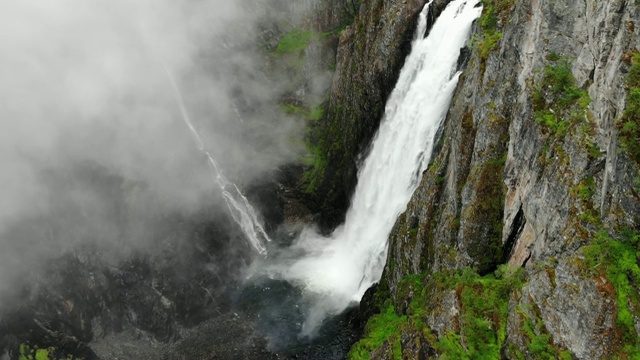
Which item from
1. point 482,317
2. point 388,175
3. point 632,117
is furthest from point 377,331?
point 632,117

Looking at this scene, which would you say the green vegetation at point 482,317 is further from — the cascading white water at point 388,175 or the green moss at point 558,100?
the cascading white water at point 388,175

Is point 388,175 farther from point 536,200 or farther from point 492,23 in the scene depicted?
point 536,200

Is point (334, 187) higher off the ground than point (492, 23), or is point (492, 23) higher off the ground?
point (334, 187)

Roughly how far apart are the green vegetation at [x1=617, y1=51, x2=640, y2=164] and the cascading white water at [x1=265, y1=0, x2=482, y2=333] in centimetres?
1469

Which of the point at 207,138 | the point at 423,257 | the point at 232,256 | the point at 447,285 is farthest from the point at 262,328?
the point at 207,138

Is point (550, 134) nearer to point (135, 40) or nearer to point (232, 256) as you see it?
point (232, 256)

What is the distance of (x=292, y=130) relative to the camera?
46531 millimetres

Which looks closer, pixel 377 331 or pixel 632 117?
pixel 632 117

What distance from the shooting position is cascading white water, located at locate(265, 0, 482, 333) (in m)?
27.8

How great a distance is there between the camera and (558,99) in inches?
607

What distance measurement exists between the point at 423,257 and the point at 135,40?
123 ft

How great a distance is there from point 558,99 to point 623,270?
6.38m

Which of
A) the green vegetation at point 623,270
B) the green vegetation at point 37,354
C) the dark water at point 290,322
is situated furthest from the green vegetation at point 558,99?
the green vegetation at point 37,354

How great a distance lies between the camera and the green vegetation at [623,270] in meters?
10.8
